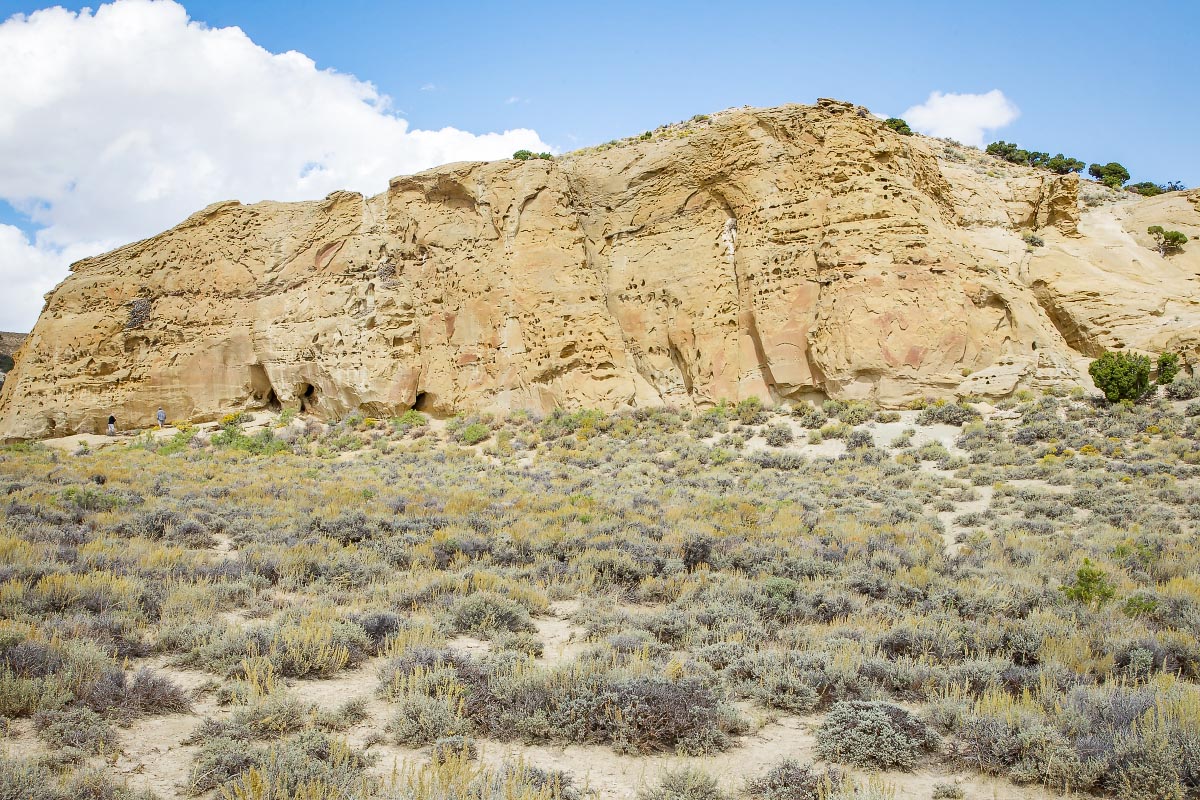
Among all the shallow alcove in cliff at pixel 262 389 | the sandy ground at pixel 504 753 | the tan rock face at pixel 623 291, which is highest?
the tan rock face at pixel 623 291

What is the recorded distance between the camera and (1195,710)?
4.48m

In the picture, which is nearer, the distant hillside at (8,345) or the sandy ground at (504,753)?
the sandy ground at (504,753)

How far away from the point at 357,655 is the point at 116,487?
9.96 metres

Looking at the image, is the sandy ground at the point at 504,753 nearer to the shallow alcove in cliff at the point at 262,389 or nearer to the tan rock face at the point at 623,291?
the tan rock face at the point at 623,291

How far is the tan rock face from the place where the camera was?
20.0 metres

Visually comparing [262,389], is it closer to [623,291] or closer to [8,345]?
[623,291]

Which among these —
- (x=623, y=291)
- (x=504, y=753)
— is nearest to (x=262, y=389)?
(x=623, y=291)

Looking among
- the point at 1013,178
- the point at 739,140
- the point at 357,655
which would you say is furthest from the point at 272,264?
the point at 1013,178

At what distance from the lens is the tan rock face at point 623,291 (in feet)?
65.6

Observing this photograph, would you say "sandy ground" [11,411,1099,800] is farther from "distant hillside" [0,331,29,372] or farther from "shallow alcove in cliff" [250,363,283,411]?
"distant hillside" [0,331,29,372]

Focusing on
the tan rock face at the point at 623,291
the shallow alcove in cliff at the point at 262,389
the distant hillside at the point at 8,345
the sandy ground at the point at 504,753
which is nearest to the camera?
the sandy ground at the point at 504,753

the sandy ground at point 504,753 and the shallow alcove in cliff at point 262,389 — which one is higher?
the shallow alcove in cliff at point 262,389

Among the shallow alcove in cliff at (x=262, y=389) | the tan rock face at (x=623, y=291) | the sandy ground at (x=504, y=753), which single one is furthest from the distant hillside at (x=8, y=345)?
the sandy ground at (x=504, y=753)

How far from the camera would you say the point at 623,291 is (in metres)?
24.5
